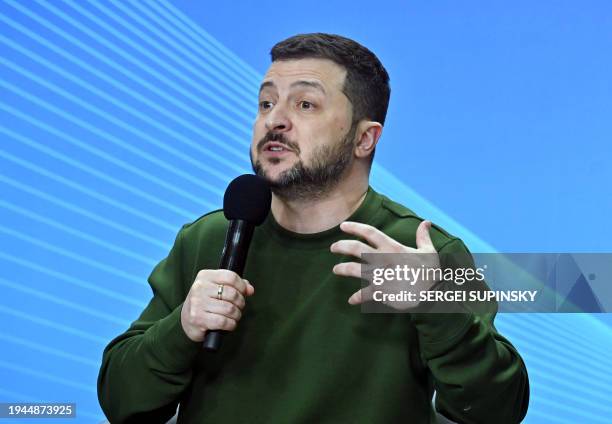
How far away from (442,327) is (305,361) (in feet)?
0.94

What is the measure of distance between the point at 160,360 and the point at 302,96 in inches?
21.7

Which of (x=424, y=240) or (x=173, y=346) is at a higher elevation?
(x=424, y=240)

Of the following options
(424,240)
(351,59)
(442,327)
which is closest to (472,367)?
(442,327)

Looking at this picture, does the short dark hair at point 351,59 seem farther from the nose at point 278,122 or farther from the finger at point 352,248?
the finger at point 352,248

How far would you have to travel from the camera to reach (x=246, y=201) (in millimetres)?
1372

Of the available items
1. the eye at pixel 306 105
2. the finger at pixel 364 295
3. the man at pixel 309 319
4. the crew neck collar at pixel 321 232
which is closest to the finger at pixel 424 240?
the man at pixel 309 319

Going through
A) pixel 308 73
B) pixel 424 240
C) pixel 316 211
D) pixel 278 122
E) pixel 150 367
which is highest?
pixel 308 73

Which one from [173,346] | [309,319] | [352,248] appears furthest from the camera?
[309,319]

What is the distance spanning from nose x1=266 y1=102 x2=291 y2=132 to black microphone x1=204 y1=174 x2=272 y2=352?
125mm

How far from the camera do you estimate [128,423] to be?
4.82 ft

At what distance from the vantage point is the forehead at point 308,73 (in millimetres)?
1551

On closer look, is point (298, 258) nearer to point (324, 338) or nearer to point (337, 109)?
point (324, 338)

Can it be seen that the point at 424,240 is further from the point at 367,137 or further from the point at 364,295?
the point at 367,137

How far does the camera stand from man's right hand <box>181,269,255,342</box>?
1.24 metres
